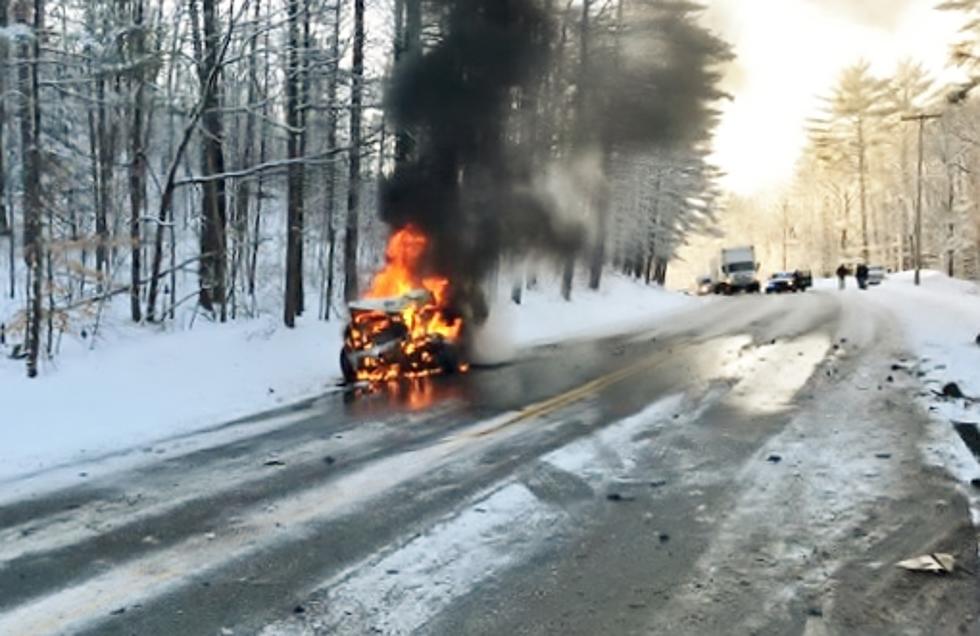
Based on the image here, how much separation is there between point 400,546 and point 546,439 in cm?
296

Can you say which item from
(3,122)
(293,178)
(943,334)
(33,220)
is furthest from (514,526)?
(3,122)

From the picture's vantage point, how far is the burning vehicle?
1191 centimetres

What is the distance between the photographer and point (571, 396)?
32.5ft

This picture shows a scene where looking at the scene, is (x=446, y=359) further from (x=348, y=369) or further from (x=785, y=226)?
(x=785, y=226)

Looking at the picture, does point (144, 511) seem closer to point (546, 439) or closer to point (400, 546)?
point (400, 546)

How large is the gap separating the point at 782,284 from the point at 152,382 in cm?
4308

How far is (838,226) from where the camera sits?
78375mm

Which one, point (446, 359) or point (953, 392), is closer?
point (953, 392)

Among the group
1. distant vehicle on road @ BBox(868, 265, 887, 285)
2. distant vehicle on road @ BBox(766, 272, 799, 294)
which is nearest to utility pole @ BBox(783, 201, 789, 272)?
distant vehicle on road @ BBox(868, 265, 887, 285)

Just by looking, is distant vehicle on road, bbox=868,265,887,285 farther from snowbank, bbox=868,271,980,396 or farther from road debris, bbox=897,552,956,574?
road debris, bbox=897,552,956,574

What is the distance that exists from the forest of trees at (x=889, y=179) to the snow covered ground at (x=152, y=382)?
45.3 metres

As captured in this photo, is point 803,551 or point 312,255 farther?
point 312,255

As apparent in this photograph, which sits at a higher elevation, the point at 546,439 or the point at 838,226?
the point at 838,226

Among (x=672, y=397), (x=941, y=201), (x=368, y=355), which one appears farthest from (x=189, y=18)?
(x=941, y=201)
